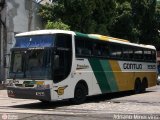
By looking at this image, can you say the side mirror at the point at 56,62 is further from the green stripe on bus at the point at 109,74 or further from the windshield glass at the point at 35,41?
the green stripe on bus at the point at 109,74

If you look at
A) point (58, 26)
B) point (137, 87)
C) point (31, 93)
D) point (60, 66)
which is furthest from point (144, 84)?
point (31, 93)

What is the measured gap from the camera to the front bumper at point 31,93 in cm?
1738

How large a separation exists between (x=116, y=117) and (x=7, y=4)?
19.3 meters

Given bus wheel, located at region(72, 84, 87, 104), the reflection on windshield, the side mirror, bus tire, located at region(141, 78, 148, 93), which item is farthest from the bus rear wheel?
Answer: the reflection on windshield

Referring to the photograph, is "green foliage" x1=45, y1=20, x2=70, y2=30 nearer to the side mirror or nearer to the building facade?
the building facade

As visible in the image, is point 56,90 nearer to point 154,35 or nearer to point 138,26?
point 138,26

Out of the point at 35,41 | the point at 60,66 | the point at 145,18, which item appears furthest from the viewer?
the point at 145,18

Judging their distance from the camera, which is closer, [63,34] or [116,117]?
[116,117]

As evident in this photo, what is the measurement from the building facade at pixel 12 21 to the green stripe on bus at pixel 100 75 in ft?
35.8

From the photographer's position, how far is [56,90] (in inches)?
698

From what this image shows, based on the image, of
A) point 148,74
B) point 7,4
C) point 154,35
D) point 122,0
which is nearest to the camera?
point 148,74

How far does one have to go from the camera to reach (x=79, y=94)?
1944cm


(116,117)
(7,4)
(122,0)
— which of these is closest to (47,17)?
(7,4)

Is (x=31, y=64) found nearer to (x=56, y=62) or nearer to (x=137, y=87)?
(x=56, y=62)
